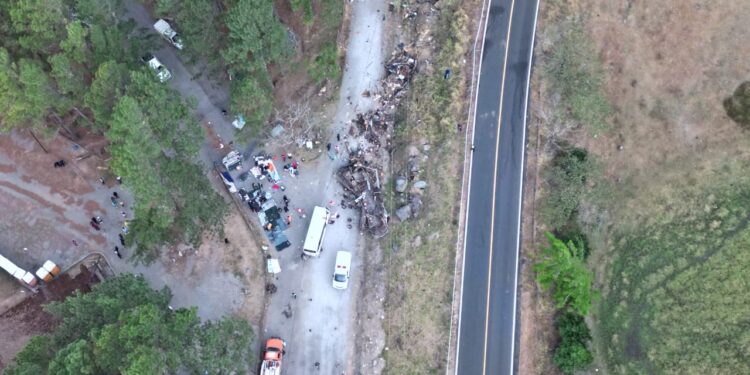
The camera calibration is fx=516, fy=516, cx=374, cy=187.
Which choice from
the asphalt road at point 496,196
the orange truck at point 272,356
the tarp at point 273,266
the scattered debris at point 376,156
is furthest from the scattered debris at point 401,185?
the orange truck at point 272,356

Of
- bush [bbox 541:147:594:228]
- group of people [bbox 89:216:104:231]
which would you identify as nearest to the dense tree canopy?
group of people [bbox 89:216:104:231]

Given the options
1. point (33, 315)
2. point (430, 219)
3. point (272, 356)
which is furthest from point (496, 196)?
point (33, 315)

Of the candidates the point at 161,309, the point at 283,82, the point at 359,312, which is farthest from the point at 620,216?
the point at 161,309

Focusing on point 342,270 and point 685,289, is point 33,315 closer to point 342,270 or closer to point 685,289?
point 342,270

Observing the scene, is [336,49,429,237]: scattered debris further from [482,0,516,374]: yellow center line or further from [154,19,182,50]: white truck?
[154,19,182,50]: white truck

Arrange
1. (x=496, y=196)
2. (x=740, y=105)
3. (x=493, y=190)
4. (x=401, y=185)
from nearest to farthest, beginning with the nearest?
1. (x=496, y=196)
2. (x=493, y=190)
3. (x=740, y=105)
4. (x=401, y=185)

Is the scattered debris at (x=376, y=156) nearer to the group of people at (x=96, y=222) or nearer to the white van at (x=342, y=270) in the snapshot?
the white van at (x=342, y=270)

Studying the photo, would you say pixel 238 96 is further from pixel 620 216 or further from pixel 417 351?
pixel 620 216
